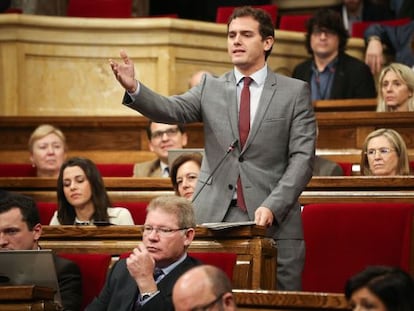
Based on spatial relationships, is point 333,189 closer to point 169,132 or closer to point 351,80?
point 169,132

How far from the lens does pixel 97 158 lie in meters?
5.77

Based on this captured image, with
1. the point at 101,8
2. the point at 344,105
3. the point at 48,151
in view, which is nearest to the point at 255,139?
the point at 48,151

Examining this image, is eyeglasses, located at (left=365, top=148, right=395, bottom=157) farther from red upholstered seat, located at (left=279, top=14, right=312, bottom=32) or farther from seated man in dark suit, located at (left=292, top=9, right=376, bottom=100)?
red upholstered seat, located at (left=279, top=14, right=312, bottom=32)

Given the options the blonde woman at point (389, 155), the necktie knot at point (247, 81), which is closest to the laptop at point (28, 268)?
the necktie knot at point (247, 81)

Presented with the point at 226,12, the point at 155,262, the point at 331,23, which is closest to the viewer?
the point at 155,262

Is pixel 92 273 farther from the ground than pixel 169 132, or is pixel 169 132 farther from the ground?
pixel 169 132

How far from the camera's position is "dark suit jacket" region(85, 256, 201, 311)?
303cm

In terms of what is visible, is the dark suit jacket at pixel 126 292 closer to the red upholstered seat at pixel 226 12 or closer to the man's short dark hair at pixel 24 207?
the man's short dark hair at pixel 24 207

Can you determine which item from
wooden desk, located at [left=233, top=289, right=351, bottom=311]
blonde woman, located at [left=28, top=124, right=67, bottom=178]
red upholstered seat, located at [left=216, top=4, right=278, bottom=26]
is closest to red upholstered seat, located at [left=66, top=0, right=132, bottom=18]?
red upholstered seat, located at [left=216, top=4, right=278, bottom=26]

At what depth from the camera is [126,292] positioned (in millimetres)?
3154

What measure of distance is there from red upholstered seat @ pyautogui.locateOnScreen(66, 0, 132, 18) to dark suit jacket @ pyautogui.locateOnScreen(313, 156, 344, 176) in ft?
7.84

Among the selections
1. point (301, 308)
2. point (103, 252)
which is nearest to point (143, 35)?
point (103, 252)

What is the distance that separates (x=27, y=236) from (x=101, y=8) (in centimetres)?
343

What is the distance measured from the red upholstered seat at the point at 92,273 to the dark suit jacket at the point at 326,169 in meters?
1.39
